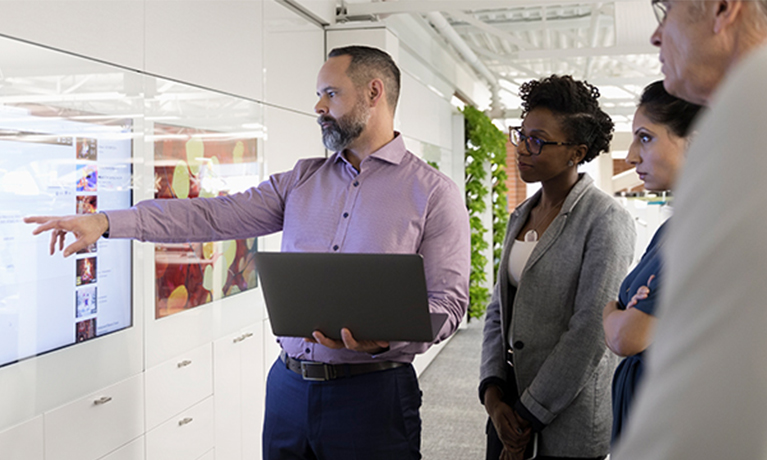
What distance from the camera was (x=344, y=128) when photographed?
232 cm

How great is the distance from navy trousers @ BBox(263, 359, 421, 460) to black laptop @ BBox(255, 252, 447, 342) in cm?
32

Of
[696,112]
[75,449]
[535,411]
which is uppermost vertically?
[696,112]

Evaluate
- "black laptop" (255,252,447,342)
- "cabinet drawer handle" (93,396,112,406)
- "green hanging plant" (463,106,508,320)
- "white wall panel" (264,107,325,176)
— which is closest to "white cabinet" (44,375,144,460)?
"cabinet drawer handle" (93,396,112,406)

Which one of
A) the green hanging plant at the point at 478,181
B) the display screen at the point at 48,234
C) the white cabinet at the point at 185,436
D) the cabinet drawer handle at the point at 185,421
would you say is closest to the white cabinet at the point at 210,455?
the white cabinet at the point at 185,436

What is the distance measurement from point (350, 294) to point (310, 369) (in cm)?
47

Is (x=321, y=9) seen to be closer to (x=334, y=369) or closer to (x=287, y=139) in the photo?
(x=287, y=139)

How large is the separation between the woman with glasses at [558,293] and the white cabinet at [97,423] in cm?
141

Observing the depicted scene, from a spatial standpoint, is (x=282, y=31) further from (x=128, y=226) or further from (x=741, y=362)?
(x=741, y=362)

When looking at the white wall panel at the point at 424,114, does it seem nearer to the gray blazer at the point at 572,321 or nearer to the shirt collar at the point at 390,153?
the shirt collar at the point at 390,153

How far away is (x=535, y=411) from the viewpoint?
197 centimetres

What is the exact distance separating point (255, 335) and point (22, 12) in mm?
2135


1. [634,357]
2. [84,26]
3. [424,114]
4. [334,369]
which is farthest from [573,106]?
[424,114]

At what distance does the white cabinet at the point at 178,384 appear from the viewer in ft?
8.98

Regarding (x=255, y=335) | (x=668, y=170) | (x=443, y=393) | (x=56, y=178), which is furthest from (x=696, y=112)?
(x=443, y=393)
